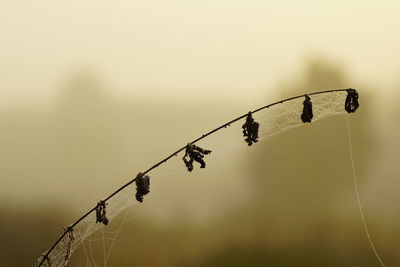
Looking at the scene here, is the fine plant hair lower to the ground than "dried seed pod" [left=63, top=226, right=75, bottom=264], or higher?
higher

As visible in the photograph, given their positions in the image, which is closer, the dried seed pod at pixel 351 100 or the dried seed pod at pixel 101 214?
the dried seed pod at pixel 101 214

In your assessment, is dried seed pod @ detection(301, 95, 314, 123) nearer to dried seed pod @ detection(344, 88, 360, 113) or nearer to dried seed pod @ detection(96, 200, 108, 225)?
dried seed pod @ detection(344, 88, 360, 113)

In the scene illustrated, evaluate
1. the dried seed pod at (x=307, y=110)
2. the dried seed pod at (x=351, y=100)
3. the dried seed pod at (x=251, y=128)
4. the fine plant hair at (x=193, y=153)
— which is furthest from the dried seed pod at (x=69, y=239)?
the dried seed pod at (x=351, y=100)

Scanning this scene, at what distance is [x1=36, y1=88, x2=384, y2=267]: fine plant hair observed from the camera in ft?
6.77

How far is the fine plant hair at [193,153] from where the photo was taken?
2.06 metres

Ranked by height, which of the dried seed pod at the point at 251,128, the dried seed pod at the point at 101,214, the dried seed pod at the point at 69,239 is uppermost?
the dried seed pod at the point at 251,128

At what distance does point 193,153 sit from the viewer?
6.79 ft

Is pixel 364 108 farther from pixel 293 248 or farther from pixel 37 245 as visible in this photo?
pixel 37 245

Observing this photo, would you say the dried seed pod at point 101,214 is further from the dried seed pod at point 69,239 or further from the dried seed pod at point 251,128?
the dried seed pod at point 251,128

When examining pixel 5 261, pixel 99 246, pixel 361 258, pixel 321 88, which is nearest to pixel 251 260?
pixel 361 258

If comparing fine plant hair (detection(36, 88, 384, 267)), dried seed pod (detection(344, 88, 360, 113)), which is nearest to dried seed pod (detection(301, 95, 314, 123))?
fine plant hair (detection(36, 88, 384, 267))

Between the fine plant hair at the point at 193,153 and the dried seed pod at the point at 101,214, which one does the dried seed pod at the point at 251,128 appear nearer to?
the fine plant hair at the point at 193,153

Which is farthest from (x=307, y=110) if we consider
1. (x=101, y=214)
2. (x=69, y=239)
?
(x=69, y=239)

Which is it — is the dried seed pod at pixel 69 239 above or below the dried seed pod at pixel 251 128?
below
